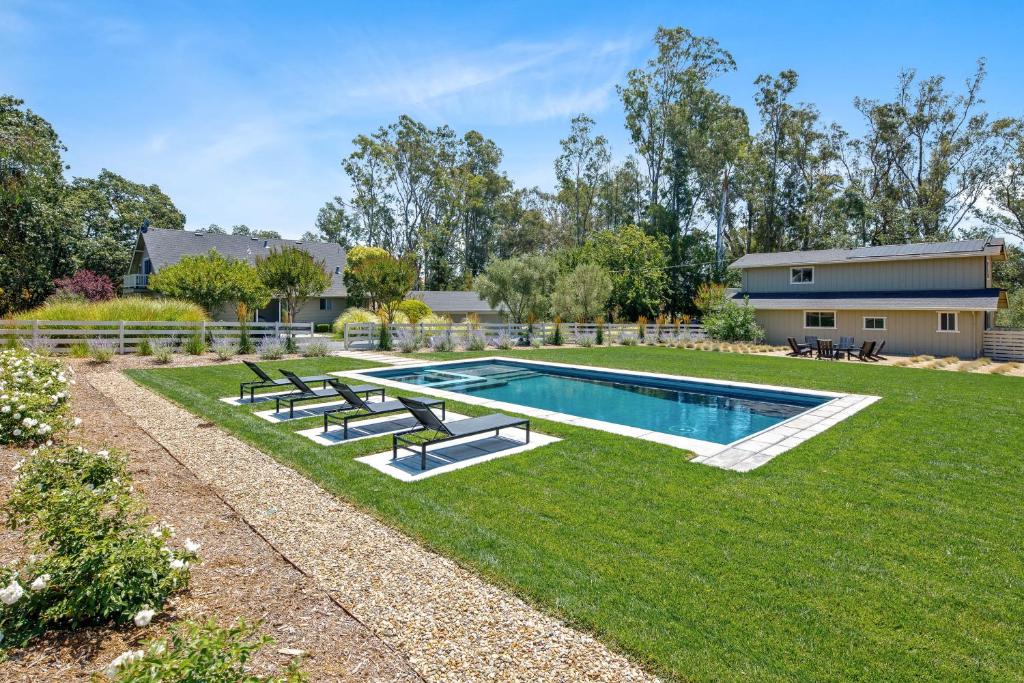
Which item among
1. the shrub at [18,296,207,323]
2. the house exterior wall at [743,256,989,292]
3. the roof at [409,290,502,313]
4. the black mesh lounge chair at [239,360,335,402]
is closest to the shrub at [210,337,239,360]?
the shrub at [18,296,207,323]

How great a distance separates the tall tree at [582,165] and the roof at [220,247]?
21452 mm

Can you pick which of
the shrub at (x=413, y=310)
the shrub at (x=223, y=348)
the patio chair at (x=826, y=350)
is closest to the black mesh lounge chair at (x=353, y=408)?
the shrub at (x=223, y=348)

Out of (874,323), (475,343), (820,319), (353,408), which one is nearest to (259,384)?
(353,408)

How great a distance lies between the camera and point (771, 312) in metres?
27.5

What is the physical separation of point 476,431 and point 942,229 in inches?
1769

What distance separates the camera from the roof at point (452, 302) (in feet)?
129

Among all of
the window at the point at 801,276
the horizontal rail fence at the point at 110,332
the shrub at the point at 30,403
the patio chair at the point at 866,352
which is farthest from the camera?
the window at the point at 801,276

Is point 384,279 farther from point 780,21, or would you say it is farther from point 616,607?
point 616,607

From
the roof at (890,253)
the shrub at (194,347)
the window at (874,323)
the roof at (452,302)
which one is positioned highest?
the roof at (890,253)

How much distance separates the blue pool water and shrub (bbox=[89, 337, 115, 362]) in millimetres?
7487

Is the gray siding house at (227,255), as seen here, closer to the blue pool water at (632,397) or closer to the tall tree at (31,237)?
the tall tree at (31,237)

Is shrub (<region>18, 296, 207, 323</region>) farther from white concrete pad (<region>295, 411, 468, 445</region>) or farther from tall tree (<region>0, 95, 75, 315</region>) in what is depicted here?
white concrete pad (<region>295, 411, 468, 445</region>)

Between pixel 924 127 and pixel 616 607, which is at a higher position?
pixel 924 127

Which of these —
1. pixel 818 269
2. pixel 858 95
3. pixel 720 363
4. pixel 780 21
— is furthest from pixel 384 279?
pixel 858 95
